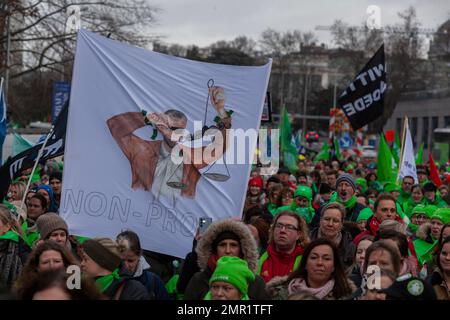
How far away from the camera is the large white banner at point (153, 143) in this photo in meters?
7.46

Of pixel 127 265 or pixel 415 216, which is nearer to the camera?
pixel 127 265

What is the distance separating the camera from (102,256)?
219 inches

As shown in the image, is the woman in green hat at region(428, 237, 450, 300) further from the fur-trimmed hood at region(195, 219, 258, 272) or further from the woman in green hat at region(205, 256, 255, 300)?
the woman in green hat at region(205, 256, 255, 300)

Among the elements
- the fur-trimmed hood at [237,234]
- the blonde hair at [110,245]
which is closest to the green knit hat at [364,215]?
the fur-trimmed hood at [237,234]

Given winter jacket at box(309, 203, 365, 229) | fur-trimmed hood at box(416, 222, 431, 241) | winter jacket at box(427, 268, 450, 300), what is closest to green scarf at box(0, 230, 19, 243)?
winter jacket at box(427, 268, 450, 300)

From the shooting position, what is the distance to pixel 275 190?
10.9 meters

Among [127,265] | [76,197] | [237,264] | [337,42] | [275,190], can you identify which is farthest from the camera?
[337,42]

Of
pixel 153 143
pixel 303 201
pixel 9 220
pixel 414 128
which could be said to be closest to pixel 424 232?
pixel 303 201

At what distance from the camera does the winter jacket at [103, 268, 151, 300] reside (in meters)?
5.29

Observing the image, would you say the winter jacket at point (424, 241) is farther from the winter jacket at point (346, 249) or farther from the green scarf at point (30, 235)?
the green scarf at point (30, 235)

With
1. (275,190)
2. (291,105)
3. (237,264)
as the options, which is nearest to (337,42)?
(291,105)

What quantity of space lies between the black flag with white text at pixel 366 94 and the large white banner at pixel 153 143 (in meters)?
8.25

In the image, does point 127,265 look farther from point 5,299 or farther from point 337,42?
point 337,42
